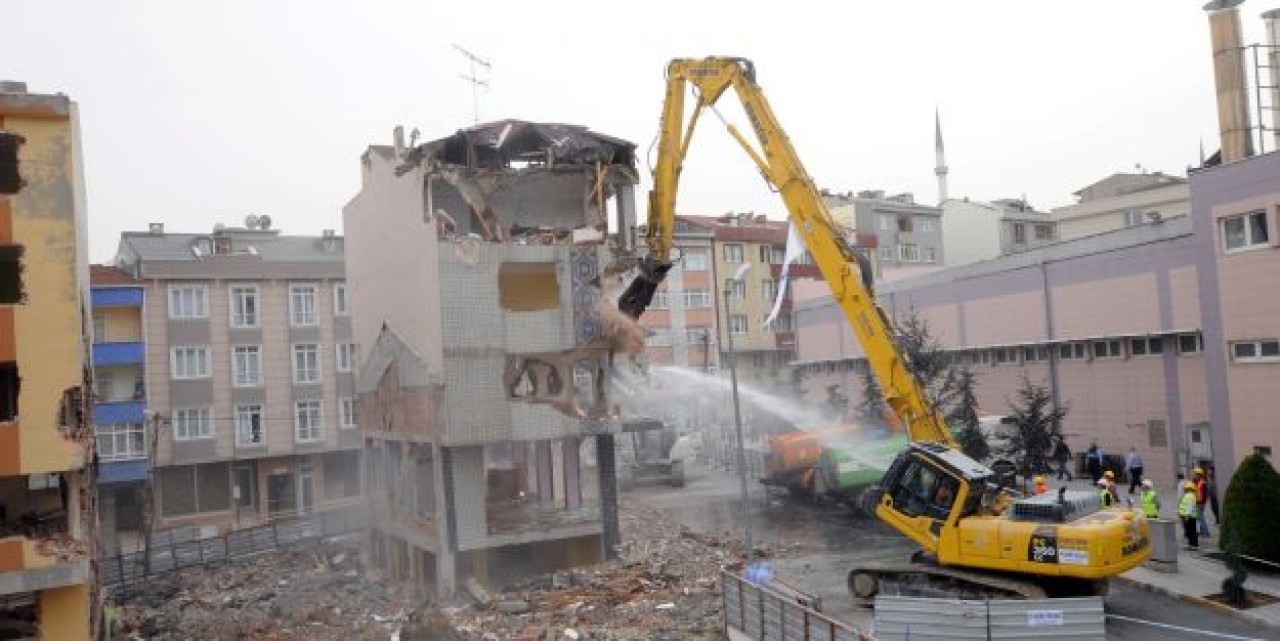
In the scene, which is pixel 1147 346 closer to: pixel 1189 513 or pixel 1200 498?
pixel 1200 498

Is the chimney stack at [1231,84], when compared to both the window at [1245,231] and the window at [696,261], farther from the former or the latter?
the window at [696,261]

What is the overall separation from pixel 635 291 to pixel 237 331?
28052mm

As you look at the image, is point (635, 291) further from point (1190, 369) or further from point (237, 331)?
point (237, 331)

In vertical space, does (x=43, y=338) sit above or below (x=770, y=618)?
above

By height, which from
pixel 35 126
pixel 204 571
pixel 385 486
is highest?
pixel 35 126

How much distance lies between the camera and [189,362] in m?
46.1

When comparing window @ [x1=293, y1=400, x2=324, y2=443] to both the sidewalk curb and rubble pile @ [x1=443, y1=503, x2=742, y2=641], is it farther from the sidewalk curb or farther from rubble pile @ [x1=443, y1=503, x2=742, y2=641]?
the sidewalk curb

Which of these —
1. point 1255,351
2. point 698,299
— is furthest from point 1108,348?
point 698,299

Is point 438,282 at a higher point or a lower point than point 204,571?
higher

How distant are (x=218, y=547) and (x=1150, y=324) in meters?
32.1

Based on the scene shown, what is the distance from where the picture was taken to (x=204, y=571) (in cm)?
3391

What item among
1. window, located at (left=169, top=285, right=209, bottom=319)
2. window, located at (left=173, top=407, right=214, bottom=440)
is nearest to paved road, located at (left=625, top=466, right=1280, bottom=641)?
window, located at (left=173, top=407, right=214, bottom=440)

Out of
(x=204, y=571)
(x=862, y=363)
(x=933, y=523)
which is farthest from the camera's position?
(x=862, y=363)

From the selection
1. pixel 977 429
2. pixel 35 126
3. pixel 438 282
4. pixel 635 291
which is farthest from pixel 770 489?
pixel 35 126
